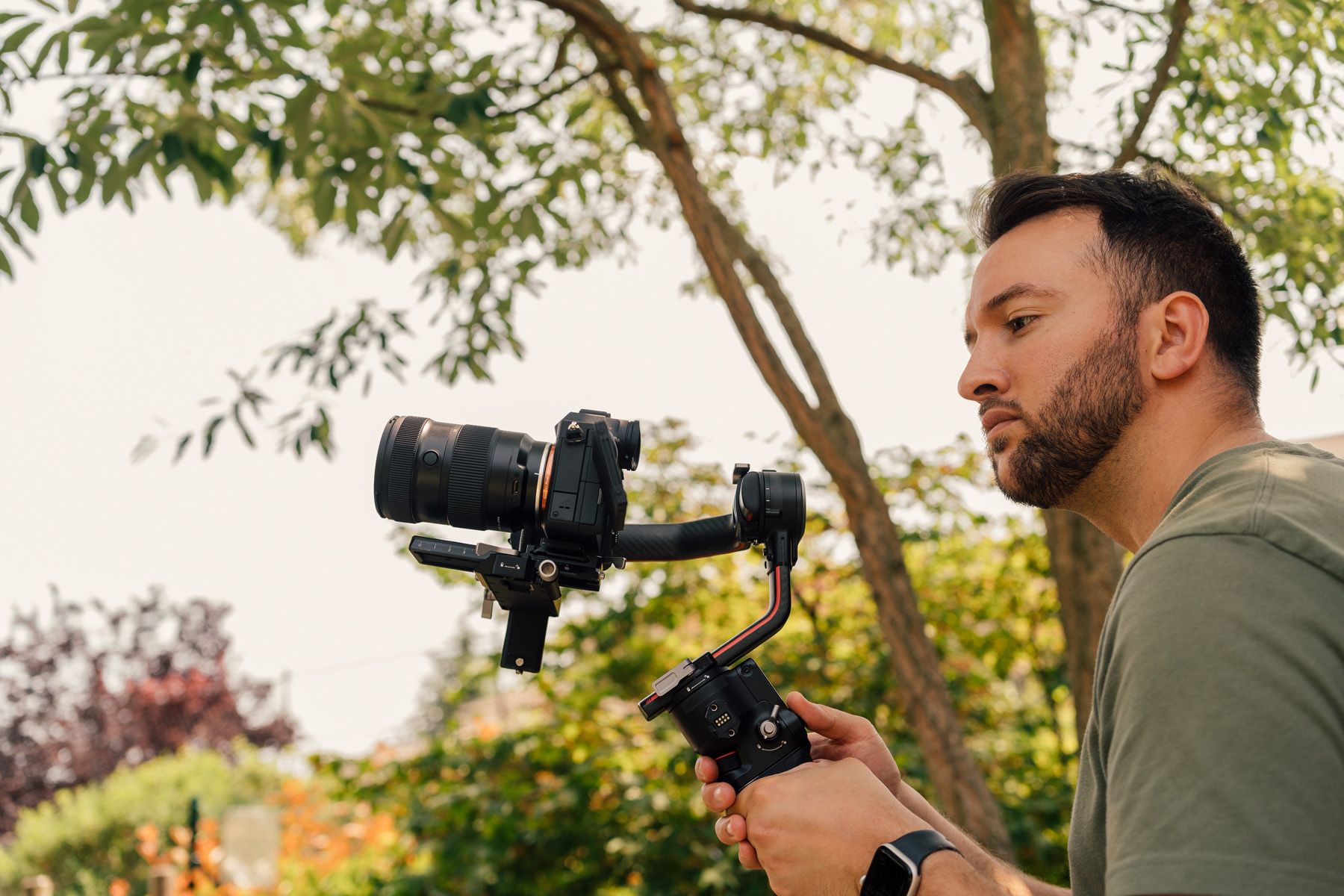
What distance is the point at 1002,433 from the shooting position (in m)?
1.41

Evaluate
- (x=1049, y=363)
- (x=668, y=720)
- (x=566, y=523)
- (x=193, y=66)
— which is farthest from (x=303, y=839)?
(x=1049, y=363)

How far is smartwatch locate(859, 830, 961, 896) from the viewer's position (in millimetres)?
1132

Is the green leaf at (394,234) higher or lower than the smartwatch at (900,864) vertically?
higher

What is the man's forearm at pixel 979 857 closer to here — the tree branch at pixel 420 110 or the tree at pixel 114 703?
the tree branch at pixel 420 110

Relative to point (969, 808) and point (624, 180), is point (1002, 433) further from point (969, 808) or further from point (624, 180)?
point (624, 180)

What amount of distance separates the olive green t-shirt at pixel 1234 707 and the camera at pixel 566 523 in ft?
1.92

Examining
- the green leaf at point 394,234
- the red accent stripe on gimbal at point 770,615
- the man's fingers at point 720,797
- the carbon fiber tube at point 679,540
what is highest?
the green leaf at point 394,234

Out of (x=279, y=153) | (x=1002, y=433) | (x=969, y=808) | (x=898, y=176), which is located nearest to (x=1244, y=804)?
(x=1002, y=433)

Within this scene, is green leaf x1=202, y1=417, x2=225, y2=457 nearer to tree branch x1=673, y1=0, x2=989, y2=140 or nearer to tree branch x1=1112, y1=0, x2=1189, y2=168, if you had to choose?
tree branch x1=673, y1=0, x2=989, y2=140

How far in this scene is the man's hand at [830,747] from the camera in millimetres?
1359

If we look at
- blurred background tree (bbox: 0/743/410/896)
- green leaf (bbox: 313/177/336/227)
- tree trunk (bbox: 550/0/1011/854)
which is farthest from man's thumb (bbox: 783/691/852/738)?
blurred background tree (bbox: 0/743/410/896)

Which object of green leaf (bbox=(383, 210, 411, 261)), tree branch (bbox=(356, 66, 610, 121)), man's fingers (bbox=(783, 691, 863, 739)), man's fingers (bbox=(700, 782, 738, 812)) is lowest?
man's fingers (bbox=(700, 782, 738, 812))

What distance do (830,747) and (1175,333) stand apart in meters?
0.73

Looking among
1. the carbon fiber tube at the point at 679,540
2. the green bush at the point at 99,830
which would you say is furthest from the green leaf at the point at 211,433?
the green bush at the point at 99,830
